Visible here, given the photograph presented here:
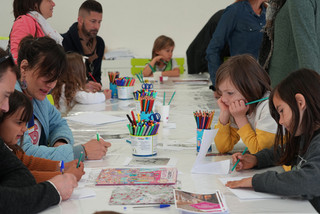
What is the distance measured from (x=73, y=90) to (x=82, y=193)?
1730 millimetres

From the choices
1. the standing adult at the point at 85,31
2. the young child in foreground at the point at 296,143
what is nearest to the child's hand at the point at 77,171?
the young child in foreground at the point at 296,143

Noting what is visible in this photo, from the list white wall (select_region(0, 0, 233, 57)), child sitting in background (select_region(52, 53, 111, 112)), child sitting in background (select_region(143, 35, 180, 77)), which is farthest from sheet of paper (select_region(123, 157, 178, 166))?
white wall (select_region(0, 0, 233, 57))

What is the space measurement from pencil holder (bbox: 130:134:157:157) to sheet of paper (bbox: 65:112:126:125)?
2.10ft

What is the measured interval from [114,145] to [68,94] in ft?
3.95

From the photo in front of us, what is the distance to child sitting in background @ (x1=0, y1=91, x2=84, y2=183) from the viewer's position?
127 cm

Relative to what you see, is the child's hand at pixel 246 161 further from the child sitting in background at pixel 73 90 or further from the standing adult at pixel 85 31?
the standing adult at pixel 85 31

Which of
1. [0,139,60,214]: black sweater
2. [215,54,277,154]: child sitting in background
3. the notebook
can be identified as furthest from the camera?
[215,54,277,154]: child sitting in background

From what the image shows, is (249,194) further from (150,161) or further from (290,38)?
(290,38)

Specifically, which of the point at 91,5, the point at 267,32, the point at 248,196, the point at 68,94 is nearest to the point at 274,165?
the point at 248,196

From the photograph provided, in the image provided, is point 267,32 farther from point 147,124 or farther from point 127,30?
point 127,30

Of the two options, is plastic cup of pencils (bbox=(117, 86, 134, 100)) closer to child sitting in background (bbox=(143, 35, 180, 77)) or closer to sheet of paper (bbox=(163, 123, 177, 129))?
sheet of paper (bbox=(163, 123, 177, 129))

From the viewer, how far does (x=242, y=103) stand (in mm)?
1630

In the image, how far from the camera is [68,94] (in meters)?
2.79

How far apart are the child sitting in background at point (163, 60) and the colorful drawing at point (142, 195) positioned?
3.11m
